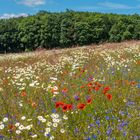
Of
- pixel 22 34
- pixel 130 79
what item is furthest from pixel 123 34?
pixel 130 79

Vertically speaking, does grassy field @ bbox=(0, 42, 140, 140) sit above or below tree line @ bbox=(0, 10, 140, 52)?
above

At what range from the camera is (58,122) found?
4578 millimetres

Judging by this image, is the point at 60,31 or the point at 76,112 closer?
the point at 76,112

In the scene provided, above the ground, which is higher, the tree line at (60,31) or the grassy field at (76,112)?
the grassy field at (76,112)

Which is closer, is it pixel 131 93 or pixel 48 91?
pixel 131 93

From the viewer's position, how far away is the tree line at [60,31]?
1912 inches

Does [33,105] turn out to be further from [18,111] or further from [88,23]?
[88,23]

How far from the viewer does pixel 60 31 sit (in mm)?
49281

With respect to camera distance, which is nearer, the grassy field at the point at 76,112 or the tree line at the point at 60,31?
the grassy field at the point at 76,112

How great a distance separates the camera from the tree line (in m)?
48.6

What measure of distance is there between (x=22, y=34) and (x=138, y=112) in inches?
1808

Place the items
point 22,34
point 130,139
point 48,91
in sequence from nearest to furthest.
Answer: point 130,139
point 48,91
point 22,34

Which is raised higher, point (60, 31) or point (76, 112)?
point (76, 112)

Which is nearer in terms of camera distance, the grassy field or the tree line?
the grassy field
